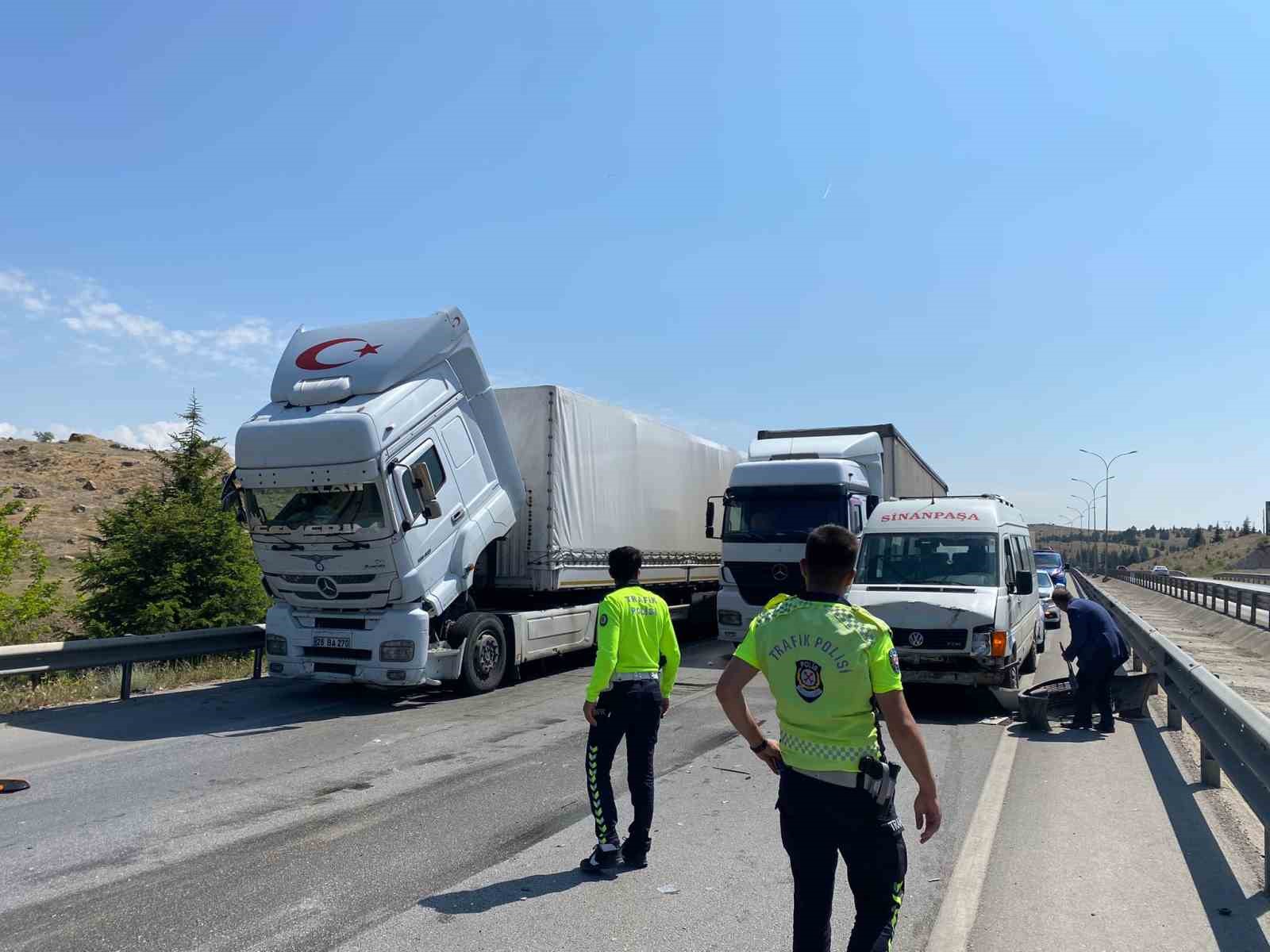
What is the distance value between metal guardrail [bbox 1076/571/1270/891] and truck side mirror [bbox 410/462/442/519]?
7.16 metres

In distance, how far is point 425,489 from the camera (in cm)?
1023

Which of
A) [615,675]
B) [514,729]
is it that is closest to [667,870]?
[615,675]

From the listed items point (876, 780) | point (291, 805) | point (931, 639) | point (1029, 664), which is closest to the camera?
point (876, 780)

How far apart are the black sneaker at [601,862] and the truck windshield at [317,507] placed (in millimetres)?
5552

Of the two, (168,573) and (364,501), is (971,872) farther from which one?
(168,573)

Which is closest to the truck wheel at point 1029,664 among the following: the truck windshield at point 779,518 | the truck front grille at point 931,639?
the truck windshield at point 779,518

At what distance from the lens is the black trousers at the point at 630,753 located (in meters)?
5.13

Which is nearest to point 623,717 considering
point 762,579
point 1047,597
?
point 762,579

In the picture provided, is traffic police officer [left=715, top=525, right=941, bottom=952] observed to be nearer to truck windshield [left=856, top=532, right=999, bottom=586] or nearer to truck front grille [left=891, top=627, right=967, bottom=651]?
truck front grille [left=891, top=627, right=967, bottom=651]

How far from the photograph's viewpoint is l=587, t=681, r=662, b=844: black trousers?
5129mm

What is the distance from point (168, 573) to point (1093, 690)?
13363 millimetres

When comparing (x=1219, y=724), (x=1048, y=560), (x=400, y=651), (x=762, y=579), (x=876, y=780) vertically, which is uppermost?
(x=1048, y=560)

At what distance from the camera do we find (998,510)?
11.6 metres

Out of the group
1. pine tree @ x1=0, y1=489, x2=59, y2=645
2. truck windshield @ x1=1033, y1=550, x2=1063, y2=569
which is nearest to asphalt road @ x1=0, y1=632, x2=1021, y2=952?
pine tree @ x1=0, y1=489, x2=59, y2=645
